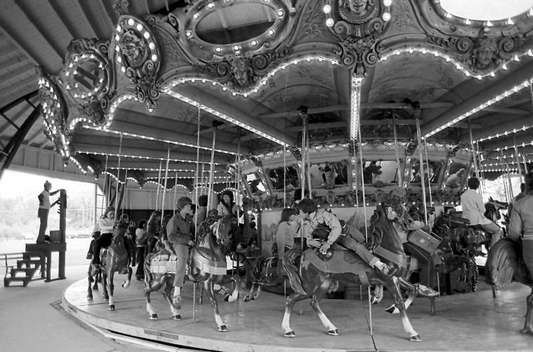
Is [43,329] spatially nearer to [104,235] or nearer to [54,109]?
[104,235]

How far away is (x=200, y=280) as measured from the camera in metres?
4.98

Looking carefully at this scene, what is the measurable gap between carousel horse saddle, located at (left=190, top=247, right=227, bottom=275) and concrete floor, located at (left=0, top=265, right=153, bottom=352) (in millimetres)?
1197

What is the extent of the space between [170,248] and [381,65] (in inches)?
172

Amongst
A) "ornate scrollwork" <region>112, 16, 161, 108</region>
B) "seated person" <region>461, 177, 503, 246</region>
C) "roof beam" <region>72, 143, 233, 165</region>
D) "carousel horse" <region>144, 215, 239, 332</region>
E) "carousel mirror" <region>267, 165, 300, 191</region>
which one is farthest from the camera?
"roof beam" <region>72, 143, 233, 165</region>

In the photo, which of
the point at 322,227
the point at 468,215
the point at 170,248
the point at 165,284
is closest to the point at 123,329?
the point at 165,284

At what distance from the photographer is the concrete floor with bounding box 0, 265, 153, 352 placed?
180 inches

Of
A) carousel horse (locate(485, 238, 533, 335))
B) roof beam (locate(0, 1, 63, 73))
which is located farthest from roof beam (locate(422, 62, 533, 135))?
roof beam (locate(0, 1, 63, 73))

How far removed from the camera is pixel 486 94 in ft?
19.5

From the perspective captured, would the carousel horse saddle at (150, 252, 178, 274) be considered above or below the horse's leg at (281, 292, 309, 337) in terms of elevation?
above

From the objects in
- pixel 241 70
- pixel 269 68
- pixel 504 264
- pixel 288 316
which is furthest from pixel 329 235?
pixel 241 70

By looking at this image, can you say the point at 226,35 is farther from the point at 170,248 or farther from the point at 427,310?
the point at 427,310

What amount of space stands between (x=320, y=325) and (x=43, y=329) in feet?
13.1

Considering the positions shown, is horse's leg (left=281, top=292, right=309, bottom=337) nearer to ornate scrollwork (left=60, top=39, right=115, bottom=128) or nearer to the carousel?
the carousel

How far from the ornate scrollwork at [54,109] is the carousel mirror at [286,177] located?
488 cm
